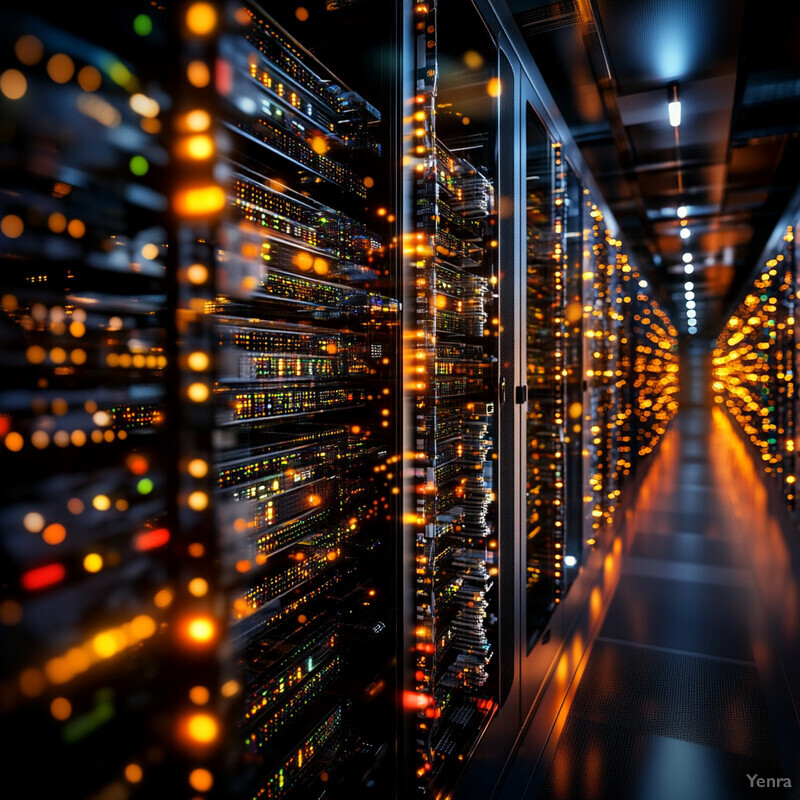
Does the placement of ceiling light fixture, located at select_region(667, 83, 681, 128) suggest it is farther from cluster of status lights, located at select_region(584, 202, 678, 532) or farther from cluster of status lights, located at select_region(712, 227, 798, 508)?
cluster of status lights, located at select_region(712, 227, 798, 508)

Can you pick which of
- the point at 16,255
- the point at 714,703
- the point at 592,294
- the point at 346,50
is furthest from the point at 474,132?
the point at 714,703

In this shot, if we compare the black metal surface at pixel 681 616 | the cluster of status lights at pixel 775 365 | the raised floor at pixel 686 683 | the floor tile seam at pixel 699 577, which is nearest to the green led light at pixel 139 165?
the raised floor at pixel 686 683

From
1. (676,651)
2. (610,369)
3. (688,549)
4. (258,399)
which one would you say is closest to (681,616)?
(676,651)

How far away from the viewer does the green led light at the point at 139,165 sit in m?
0.78

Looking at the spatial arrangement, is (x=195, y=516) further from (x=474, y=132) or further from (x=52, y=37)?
(x=474, y=132)

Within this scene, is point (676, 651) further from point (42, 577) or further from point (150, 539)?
point (42, 577)

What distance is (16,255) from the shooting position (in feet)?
2.20

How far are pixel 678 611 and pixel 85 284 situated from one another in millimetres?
3555

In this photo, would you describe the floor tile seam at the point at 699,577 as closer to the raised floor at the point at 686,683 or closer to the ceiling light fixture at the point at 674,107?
the raised floor at the point at 686,683

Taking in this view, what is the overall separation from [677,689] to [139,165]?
282 centimetres

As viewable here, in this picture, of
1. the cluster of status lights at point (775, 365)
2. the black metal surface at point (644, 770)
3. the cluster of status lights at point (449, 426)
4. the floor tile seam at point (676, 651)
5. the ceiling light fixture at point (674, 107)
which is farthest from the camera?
the cluster of status lights at point (775, 365)

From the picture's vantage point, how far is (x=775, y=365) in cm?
635

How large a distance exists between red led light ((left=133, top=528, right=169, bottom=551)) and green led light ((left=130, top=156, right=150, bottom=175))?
0.49 metres

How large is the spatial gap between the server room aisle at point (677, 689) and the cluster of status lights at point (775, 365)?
1.11 meters
